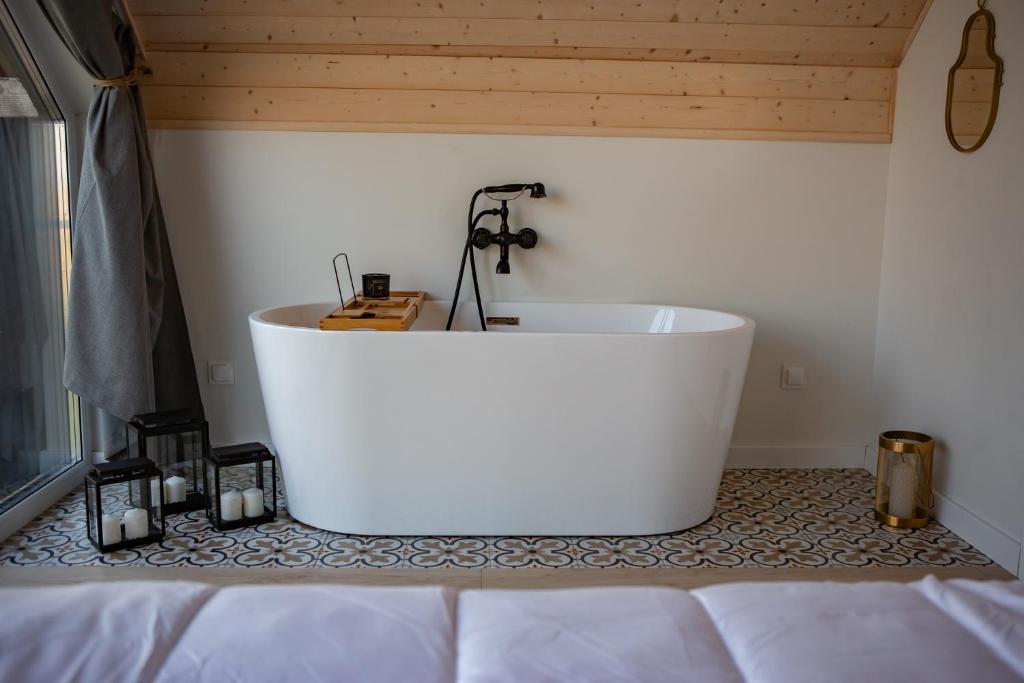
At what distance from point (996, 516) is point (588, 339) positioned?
1.42 metres

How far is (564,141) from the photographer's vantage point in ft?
11.7

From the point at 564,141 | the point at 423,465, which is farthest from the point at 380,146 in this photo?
the point at 423,465

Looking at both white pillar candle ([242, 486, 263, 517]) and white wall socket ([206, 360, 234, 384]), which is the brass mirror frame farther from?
white wall socket ([206, 360, 234, 384])

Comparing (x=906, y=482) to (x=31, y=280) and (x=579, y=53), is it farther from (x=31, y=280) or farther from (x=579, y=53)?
(x=31, y=280)

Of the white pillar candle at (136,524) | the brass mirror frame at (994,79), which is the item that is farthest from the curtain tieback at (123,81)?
the brass mirror frame at (994,79)

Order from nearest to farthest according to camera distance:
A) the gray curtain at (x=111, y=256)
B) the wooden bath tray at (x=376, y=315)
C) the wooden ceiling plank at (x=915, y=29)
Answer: the wooden bath tray at (x=376, y=315), the gray curtain at (x=111, y=256), the wooden ceiling plank at (x=915, y=29)

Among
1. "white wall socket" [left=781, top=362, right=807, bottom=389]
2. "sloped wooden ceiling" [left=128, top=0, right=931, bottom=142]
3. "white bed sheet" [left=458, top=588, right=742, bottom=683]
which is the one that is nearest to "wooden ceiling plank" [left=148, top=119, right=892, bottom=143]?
"sloped wooden ceiling" [left=128, top=0, right=931, bottom=142]

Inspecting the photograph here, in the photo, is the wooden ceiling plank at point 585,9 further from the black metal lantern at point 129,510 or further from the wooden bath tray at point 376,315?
the black metal lantern at point 129,510

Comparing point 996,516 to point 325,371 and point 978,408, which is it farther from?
point 325,371

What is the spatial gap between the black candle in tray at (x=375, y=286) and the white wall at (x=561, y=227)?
27 cm

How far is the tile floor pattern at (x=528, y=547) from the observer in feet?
8.63

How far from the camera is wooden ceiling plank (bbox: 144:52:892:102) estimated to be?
11.3 ft

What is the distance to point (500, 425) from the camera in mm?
2727

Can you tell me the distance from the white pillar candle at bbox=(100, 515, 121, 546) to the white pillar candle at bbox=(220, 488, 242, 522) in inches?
12.3
